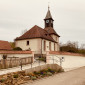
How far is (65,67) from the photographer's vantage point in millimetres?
18766

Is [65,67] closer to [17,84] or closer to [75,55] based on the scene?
[75,55]

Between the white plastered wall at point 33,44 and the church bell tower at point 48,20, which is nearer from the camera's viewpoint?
the white plastered wall at point 33,44

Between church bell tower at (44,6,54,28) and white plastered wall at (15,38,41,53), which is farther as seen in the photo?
church bell tower at (44,6,54,28)

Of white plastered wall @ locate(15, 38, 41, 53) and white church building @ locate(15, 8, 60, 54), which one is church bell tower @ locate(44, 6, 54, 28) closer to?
white church building @ locate(15, 8, 60, 54)

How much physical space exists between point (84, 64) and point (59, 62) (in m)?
5.96

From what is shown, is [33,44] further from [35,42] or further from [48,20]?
[48,20]

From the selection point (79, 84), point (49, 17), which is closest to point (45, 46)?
point (49, 17)

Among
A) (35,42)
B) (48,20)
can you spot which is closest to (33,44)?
(35,42)

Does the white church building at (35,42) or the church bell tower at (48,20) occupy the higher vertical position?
the church bell tower at (48,20)

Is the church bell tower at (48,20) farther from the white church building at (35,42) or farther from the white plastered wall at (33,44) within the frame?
the white plastered wall at (33,44)

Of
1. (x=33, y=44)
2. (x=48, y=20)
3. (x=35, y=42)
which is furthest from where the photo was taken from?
(x=48, y=20)

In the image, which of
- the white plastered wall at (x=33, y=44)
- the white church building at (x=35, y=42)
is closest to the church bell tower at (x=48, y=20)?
the white church building at (x=35, y=42)

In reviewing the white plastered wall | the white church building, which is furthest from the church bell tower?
the white plastered wall

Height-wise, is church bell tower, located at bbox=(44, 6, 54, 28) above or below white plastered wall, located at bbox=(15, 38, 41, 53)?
above
